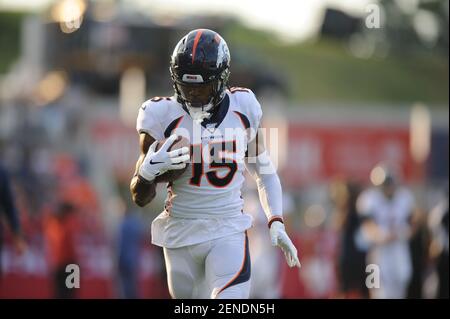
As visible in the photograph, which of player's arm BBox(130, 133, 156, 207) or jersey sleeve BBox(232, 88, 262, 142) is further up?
jersey sleeve BBox(232, 88, 262, 142)

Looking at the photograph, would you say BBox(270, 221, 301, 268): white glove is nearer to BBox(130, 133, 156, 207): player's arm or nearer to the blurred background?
BBox(130, 133, 156, 207): player's arm

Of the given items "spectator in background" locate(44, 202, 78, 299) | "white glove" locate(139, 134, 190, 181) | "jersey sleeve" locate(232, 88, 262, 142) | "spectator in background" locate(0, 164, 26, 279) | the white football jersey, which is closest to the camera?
"white glove" locate(139, 134, 190, 181)

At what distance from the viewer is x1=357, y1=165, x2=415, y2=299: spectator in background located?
37.2ft

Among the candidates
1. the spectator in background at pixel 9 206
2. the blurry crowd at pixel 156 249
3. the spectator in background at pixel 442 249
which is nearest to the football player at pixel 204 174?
the spectator in background at pixel 9 206

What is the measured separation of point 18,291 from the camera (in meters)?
13.1

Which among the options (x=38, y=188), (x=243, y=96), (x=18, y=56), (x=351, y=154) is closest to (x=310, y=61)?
(x=18, y=56)

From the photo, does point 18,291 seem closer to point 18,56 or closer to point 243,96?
point 243,96

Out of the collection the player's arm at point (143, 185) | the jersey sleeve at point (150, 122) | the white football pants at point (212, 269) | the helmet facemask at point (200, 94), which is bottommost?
the white football pants at point (212, 269)

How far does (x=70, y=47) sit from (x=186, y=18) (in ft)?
10.5

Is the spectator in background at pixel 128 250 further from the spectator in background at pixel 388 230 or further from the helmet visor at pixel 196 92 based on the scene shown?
the helmet visor at pixel 196 92

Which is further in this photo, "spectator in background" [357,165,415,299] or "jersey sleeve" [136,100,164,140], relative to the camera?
"spectator in background" [357,165,415,299]

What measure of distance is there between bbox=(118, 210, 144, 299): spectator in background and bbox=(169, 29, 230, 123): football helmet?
6824 mm

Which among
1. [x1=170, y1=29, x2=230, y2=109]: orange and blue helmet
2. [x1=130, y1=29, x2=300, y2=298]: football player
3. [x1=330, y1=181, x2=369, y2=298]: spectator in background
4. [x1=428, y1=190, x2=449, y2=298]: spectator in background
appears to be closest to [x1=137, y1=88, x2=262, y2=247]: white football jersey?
[x1=130, y1=29, x2=300, y2=298]: football player

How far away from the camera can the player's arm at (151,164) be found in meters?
5.86
